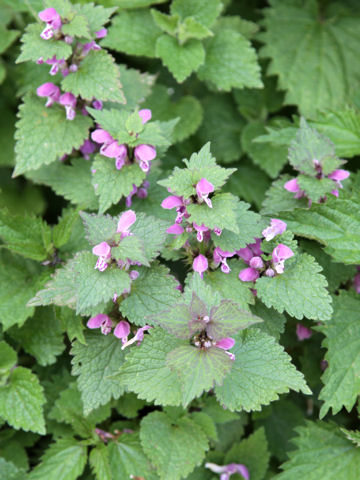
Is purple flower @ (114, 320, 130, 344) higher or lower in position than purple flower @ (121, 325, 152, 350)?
lower

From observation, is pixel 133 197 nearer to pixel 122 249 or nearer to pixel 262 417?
pixel 122 249

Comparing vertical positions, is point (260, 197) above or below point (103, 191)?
below

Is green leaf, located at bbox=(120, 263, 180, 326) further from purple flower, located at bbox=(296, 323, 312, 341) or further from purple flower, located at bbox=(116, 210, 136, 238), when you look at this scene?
purple flower, located at bbox=(296, 323, 312, 341)

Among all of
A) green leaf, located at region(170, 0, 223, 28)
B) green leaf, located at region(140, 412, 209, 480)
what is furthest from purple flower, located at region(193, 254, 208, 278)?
green leaf, located at region(170, 0, 223, 28)

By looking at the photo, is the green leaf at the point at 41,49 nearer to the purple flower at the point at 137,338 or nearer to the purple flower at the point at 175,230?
the purple flower at the point at 175,230

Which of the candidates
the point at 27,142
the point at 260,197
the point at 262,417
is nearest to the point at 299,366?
the point at 262,417

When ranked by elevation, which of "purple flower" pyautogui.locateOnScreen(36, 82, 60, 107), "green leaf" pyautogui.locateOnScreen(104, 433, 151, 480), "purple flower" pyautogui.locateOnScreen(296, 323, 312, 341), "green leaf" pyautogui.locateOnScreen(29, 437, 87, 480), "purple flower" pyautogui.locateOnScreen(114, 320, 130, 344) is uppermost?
"purple flower" pyautogui.locateOnScreen(36, 82, 60, 107)

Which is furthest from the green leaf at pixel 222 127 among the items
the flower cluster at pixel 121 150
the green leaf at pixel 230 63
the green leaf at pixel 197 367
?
the green leaf at pixel 197 367
